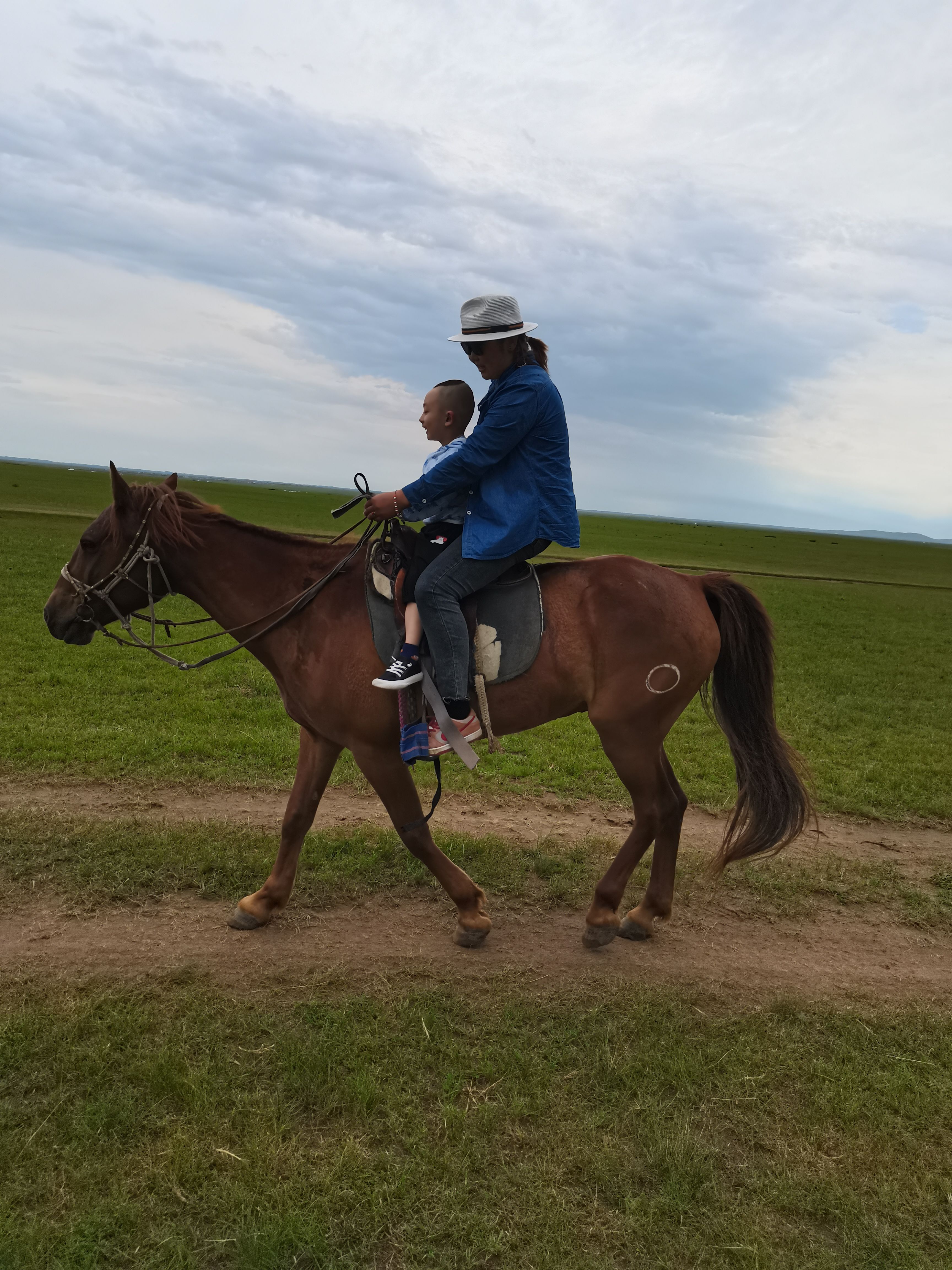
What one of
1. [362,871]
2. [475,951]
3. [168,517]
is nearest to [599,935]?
[475,951]

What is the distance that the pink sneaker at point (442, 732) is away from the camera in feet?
15.1

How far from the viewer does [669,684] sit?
15.7ft

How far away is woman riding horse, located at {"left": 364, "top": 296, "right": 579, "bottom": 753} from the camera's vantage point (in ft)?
14.2

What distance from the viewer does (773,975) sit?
4.81 m

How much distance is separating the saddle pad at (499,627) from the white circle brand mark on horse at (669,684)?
694 mm

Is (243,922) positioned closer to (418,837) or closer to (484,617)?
(418,837)

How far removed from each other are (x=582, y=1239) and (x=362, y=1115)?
1.04 m

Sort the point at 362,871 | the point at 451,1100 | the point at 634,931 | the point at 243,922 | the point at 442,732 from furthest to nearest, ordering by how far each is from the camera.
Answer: the point at 362,871 → the point at 634,931 → the point at 243,922 → the point at 442,732 → the point at 451,1100

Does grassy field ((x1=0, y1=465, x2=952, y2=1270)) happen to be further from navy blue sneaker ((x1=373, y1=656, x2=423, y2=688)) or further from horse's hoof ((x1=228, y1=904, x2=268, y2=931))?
navy blue sneaker ((x1=373, y1=656, x2=423, y2=688))

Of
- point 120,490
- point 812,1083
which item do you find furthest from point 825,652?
point 120,490

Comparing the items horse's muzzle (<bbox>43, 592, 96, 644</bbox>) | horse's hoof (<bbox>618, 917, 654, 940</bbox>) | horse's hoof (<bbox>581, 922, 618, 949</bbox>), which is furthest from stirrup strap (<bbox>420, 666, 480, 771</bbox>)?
horse's muzzle (<bbox>43, 592, 96, 644</bbox>)

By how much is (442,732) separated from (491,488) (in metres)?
1.45

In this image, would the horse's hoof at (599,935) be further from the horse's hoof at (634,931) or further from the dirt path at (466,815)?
the dirt path at (466,815)

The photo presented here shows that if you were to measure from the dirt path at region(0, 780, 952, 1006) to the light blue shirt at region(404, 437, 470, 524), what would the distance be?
263cm
